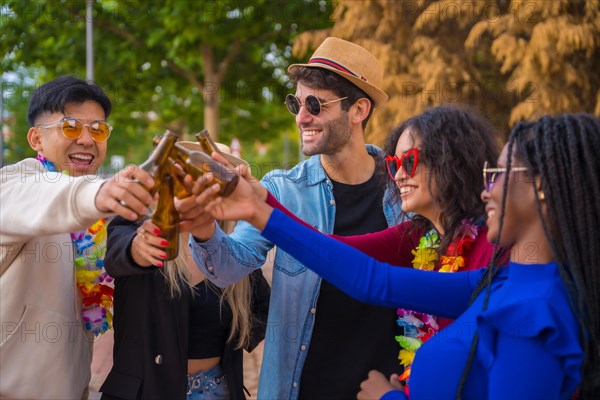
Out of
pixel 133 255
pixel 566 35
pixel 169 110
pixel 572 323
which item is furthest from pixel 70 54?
pixel 572 323

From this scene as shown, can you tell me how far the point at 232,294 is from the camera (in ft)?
11.4

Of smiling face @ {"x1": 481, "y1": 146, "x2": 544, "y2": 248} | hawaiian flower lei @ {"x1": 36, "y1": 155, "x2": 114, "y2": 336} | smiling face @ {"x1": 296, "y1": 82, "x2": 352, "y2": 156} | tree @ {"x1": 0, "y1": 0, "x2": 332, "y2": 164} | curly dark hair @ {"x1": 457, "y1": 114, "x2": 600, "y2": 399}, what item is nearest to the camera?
curly dark hair @ {"x1": 457, "y1": 114, "x2": 600, "y2": 399}

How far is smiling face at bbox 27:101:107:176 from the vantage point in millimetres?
3236

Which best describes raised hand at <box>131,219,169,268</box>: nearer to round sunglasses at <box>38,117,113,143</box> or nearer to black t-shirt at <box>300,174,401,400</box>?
round sunglasses at <box>38,117,113,143</box>

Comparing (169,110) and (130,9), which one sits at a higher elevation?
(130,9)

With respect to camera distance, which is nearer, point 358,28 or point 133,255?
point 133,255

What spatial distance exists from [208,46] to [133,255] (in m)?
11.0

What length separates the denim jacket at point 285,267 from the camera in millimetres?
2945

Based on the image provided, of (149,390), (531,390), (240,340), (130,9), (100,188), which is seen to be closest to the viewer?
(531,390)

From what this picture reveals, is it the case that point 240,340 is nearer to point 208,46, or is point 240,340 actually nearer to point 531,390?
point 531,390

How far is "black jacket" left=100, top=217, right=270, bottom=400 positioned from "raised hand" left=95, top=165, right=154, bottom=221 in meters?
0.94

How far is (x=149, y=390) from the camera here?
3.17m

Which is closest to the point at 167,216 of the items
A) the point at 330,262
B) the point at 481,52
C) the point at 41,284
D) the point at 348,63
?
the point at 330,262

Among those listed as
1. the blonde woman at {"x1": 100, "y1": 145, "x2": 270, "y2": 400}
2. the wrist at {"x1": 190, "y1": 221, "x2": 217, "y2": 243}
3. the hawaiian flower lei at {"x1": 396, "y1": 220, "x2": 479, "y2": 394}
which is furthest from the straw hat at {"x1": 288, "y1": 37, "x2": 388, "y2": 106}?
the wrist at {"x1": 190, "y1": 221, "x2": 217, "y2": 243}
